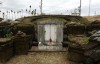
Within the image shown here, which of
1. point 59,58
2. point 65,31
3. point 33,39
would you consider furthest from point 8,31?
point 59,58

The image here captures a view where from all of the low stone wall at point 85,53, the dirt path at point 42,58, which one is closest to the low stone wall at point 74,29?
the dirt path at point 42,58

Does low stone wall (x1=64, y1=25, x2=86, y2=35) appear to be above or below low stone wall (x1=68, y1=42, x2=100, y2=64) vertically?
above

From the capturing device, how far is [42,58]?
11.7 metres

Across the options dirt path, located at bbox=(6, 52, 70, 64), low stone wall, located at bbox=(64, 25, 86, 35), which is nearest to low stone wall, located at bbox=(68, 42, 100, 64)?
dirt path, located at bbox=(6, 52, 70, 64)

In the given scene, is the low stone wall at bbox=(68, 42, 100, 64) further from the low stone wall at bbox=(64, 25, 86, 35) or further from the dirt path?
the low stone wall at bbox=(64, 25, 86, 35)

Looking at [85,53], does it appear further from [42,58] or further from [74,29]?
[74,29]

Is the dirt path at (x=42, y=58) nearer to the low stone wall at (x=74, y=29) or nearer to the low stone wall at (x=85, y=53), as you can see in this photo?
the low stone wall at (x=85, y=53)

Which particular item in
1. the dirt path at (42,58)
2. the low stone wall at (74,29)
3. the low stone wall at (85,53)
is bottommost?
the dirt path at (42,58)

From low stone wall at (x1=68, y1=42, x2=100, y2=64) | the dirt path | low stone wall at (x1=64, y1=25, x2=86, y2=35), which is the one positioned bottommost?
the dirt path

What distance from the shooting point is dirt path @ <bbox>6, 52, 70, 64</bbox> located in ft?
36.4

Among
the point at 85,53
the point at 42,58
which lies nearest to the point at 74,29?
the point at 42,58

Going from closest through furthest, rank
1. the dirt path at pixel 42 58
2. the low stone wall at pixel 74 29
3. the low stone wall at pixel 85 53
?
the low stone wall at pixel 85 53
the dirt path at pixel 42 58
the low stone wall at pixel 74 29

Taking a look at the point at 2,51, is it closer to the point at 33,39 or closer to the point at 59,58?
the point at 59,58

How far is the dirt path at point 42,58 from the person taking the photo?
1110 centimetres
